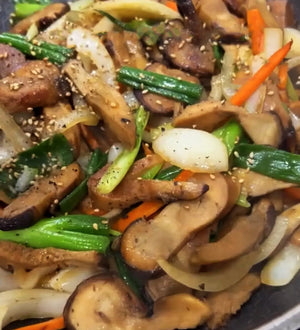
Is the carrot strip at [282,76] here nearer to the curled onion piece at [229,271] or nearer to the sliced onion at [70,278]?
the curled onion piece at [229,271]

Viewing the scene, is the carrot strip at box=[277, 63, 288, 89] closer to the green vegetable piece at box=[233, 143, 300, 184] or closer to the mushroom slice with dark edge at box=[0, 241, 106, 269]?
the green vegetable piece at box=[233, 143, 300, 184]

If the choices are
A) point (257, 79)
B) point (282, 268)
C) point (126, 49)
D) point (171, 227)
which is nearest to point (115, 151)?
point (171, 227)

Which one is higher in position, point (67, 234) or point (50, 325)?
point (67, 234)

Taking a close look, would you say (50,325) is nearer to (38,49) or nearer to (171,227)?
(171,227)

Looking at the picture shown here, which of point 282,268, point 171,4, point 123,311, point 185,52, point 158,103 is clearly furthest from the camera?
point 171,4

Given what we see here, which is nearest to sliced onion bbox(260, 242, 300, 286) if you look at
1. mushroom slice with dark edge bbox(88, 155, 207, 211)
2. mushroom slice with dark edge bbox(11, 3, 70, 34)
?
mushroom slice with dark edge bbox(88, 155, 207, 211)

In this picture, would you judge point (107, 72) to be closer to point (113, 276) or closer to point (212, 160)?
point (212, 160)
